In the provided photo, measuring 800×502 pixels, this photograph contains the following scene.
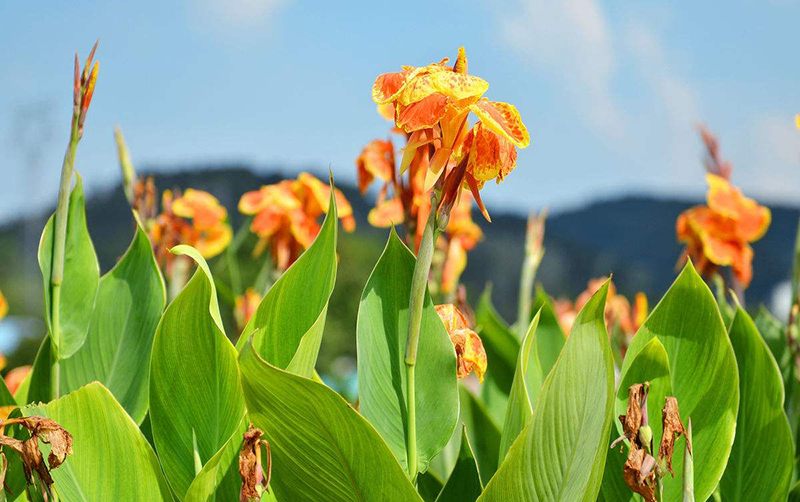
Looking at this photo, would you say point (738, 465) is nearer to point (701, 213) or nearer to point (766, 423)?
point (766, 423)

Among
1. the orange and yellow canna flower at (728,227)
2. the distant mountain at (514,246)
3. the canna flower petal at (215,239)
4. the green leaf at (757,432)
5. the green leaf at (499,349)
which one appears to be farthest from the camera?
the distant mountain at (514,246)

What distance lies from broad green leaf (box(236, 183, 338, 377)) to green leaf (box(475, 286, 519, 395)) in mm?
427

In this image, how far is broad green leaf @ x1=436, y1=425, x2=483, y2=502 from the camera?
1.99 feet

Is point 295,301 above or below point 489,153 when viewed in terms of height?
below

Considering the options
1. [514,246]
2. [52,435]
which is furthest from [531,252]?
[514,246]

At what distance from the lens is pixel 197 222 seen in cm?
142

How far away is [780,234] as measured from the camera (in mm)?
12633

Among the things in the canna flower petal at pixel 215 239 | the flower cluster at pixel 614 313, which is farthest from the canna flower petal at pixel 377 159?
the canna flower petal at pixel 215 239

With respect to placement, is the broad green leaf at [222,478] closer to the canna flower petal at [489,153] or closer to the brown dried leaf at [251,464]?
the brown dried leaf at [251,464]

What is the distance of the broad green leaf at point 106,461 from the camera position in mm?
547

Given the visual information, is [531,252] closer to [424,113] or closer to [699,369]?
[699,369]

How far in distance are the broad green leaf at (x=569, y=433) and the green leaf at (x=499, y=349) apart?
53 cm

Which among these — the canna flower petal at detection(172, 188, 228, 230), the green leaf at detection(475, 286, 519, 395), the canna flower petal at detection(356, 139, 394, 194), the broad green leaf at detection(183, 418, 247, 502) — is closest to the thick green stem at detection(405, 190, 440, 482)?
the broad green leaf at detection(183, 418, 247, 502)

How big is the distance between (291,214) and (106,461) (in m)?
0.68
